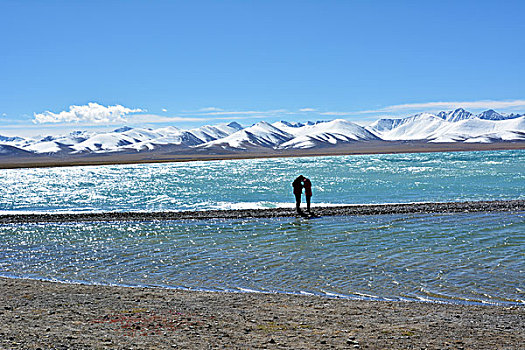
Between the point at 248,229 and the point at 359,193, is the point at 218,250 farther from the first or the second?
the point at 359,193

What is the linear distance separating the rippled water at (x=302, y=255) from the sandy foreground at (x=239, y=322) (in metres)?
1.07

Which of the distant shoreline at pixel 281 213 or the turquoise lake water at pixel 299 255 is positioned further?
the distant shoreline at pixel 281 213

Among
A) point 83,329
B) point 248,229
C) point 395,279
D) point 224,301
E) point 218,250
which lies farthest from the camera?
point 248,229

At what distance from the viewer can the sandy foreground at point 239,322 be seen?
5.62 m

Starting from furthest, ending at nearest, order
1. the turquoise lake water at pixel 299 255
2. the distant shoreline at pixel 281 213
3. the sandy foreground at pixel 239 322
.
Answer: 1. the distant shoreline at pixel 281 213
2. the turquoise lake water at pixel 299 255
3. the sandy foreground at pixel 239 322

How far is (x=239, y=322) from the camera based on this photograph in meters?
6.54

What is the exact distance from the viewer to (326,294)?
8406mm

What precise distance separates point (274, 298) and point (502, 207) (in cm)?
1374

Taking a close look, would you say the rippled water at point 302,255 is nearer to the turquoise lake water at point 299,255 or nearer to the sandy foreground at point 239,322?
the turquoise lake water at point 299,255

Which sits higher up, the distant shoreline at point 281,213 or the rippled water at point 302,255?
the distant shoreline at point 281,213

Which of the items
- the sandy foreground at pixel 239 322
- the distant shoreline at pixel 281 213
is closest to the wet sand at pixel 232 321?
the sandy foreground at pixel 239 322

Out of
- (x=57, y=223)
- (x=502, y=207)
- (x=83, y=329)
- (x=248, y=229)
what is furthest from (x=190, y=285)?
(x=502, y=207)

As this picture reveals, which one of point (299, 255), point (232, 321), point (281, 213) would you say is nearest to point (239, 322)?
point (232, 321)

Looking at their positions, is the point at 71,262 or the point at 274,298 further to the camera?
the point at 71,262
